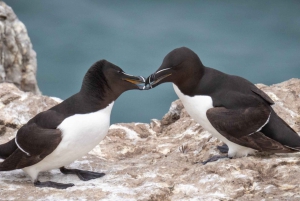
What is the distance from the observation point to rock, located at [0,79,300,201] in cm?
550

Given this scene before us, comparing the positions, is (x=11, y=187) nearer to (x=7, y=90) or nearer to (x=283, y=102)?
(x=7, y=90)

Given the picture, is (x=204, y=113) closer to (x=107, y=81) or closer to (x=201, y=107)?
(x=201, y=107)

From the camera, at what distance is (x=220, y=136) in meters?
6.37

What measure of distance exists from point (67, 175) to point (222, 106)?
73.6 inches

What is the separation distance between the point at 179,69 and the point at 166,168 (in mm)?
1083

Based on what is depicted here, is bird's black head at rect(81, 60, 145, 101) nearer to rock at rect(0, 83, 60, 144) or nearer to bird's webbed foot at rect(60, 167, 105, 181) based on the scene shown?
bird's webbed foot at rect(60, 167, 105, 181)

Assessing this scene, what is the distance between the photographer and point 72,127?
5773 millimetres

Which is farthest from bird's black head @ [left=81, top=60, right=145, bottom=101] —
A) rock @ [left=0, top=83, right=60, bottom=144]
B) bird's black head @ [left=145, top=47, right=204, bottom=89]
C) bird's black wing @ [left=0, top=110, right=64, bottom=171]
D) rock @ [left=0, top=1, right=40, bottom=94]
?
rock @ [left=0, top=1, right=40, bottom=94]

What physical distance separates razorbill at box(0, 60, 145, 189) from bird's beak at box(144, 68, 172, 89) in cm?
10

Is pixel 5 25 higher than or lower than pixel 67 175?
higher

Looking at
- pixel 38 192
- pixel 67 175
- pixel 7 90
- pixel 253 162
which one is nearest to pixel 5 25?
pixel 7 90

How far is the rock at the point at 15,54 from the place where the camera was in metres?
9.41

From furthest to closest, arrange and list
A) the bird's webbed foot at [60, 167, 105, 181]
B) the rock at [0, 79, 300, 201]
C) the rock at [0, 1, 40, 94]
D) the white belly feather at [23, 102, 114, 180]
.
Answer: the rock at [0, 1, 40, 94], the bird's webbed foot at [60, 167, 105, 181], the white belly feather at [23, 102, 114, 180], the rock at [0, 79, 300, 201]

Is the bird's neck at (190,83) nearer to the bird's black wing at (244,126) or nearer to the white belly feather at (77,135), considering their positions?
the bird's black wing at (244,126)
